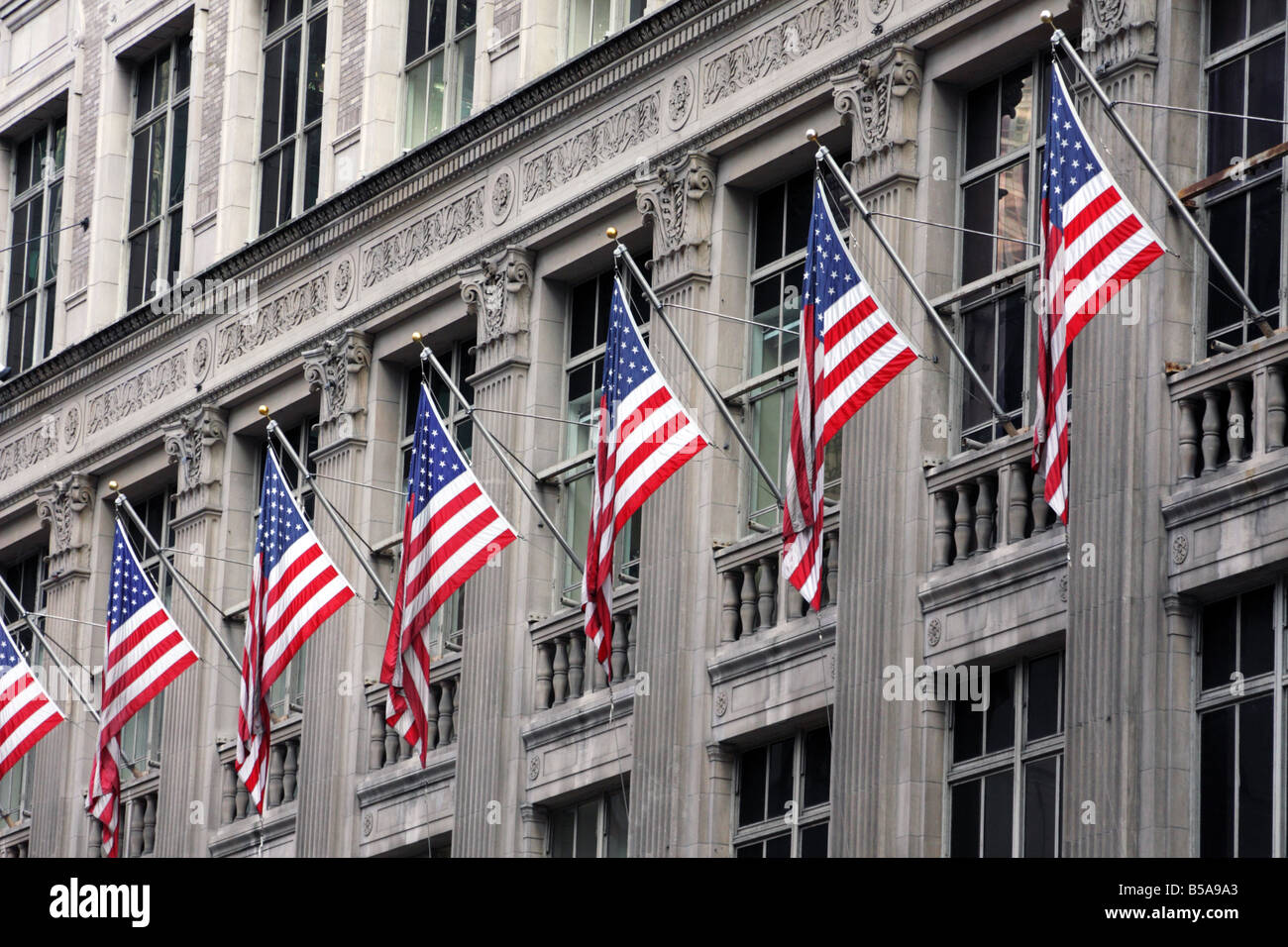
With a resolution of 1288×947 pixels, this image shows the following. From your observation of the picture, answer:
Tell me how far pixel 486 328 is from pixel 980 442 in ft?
28.2

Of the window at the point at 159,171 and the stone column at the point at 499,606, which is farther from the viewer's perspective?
the window at the point at 159,171

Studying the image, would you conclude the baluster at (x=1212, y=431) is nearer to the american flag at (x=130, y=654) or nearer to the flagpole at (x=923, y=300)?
the flagpole at (x=923, y=300)

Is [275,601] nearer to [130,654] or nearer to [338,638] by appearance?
[130,654]

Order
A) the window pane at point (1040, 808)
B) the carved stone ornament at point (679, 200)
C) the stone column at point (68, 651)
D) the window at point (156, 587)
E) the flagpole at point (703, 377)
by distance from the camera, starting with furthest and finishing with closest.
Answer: the stone column at point (68, 651), the window at point (156, 587), the carved stone ornament at point (679, 200), the flagpole at point (703, 377), the window pane at point (1040, 808)

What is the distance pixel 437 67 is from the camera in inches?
1585

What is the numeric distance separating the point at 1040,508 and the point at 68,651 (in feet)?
61.3

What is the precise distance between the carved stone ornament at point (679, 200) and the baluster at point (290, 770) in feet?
27.7

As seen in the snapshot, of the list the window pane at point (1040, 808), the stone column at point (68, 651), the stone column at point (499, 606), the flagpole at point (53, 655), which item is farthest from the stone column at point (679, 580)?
the stone column at point (68, 651)

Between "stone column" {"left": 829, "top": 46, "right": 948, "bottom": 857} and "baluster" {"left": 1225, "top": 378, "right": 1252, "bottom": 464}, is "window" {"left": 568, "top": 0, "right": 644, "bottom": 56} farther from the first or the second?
"baluster" {"left": 1225, "top": 378, "right": 1252, "bottom": 464}

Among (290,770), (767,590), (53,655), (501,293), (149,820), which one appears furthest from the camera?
(53,655)

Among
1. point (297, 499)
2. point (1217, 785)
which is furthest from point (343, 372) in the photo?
point (1217, 785)

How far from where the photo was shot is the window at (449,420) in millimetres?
37781

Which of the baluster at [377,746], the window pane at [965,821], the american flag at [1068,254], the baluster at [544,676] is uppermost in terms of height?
the american flag at [1068,254]

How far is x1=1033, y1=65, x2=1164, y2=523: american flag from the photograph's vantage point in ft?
86.6
